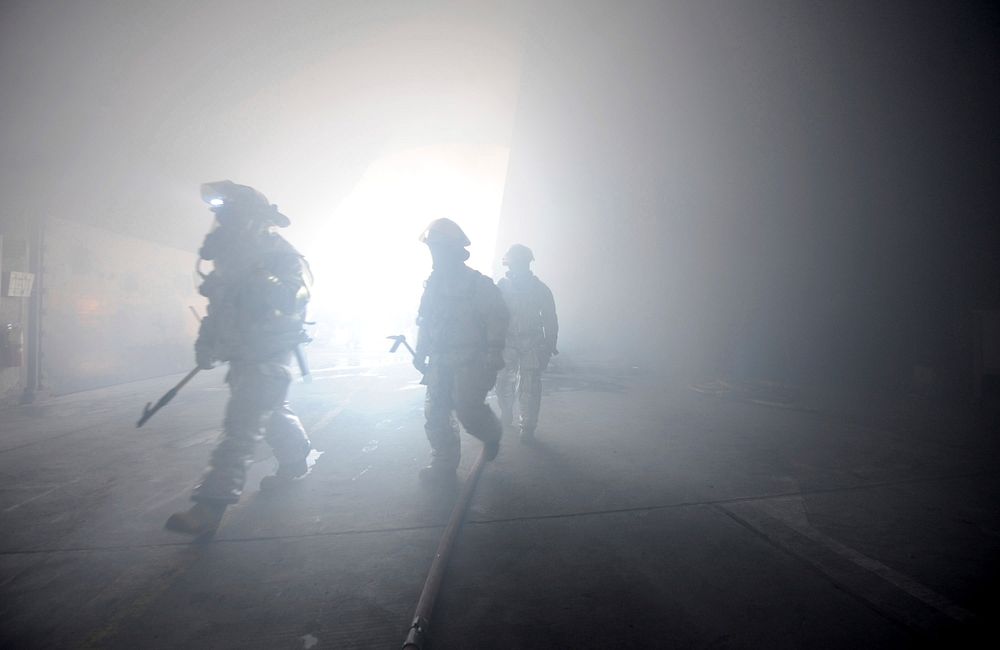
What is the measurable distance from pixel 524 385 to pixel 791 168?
619 cm

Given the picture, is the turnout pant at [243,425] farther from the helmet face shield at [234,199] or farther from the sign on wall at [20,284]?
the sign on wall at [20,284]

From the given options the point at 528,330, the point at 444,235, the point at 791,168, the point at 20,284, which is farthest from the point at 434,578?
the point at 20,284

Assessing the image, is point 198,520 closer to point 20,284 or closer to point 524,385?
point 524,385

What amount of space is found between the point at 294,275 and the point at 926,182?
9.08 meters

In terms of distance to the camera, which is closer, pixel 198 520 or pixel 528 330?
pixel 198 520

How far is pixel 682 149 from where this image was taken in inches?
321

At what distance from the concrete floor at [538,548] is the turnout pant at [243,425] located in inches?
11.5

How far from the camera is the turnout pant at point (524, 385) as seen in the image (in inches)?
184

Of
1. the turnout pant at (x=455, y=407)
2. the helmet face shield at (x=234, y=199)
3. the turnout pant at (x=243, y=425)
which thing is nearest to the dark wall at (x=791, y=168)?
the turnout pant at (x=455, y=407)

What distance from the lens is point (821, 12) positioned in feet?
15.4

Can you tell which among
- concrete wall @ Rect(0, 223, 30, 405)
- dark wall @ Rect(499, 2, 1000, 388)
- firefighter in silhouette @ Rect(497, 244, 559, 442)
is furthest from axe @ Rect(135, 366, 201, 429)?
dark wall @ Rect(499, 2, 1000, 388)

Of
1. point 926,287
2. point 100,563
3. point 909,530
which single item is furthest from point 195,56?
point 926,287

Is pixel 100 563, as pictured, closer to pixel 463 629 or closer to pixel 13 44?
pixel 463 629

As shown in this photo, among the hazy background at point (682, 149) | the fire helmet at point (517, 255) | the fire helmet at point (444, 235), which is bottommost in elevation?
the fire helmet at point (444, 235)
